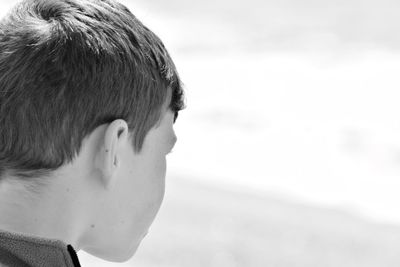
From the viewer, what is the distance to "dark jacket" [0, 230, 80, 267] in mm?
1007

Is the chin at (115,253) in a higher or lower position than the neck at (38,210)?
lower

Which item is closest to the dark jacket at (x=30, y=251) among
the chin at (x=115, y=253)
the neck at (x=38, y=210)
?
the neck at (x=38, y=210)

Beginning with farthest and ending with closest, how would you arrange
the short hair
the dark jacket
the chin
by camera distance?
the chin → the short hair → the dark jacket

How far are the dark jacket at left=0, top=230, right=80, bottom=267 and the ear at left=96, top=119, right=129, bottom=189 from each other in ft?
0.46

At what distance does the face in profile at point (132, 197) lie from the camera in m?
1.19

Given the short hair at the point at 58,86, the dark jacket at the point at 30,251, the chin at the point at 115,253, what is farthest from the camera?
the chin at the point at 115,253

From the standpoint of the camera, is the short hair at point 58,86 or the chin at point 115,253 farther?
the chin at point 115,253

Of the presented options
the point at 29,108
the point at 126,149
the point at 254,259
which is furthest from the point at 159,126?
the point at 254,259

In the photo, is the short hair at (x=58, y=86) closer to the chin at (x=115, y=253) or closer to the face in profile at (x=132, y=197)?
the face in profile at (x=132, y=197)

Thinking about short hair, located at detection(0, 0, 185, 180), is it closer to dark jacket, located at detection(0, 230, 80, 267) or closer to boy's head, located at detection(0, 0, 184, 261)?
boy's head, located at detection(0, 0, 184, 261)

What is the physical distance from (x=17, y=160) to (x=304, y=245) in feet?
14.8

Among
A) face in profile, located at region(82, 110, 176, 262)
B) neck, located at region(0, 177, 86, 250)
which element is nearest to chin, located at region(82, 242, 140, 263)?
face in profile, located at region(82, 110, 176, 262)

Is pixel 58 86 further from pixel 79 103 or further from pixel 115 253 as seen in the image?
pixel 115 253

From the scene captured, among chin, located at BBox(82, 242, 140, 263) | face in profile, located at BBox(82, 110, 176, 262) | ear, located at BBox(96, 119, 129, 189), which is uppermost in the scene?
ear, located at BBox(96, 119, 129, 189)
